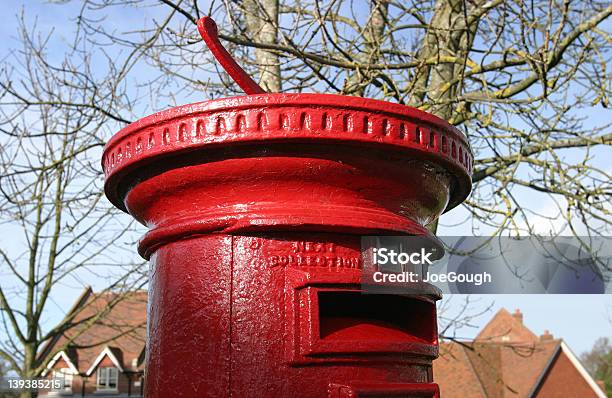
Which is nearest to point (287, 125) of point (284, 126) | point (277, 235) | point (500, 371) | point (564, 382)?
point (284, 126)

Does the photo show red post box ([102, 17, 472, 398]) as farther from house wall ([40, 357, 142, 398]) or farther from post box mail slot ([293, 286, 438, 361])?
house wall ([40, 357, 142, 398])

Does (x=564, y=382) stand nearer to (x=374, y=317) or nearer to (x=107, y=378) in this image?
(x=107, y=378)

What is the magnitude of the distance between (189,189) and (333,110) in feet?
0.92

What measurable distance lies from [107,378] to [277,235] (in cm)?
1677

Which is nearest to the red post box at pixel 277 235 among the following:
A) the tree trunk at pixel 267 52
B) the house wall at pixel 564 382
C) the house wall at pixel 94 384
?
the tree trunk at pixel 267 52

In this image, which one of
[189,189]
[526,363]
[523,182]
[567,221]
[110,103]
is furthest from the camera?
[526,363]

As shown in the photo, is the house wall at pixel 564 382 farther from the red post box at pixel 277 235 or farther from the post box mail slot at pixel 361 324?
the red post box at pixel 277 235

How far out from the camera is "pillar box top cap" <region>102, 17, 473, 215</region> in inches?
38.6

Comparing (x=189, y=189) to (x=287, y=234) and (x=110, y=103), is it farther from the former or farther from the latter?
(x=110, y=103)

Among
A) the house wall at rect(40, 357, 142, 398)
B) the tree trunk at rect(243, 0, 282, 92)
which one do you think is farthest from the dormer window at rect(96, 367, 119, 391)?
the tree trunk at rect(243, 0, 282, 92)

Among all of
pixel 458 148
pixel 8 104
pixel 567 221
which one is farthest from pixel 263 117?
pixel 8 104

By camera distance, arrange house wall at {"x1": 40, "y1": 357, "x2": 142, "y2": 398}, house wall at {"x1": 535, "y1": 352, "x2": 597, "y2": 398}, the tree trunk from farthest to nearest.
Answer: house wall at {"x1": 535, "y1": 352, "x2": 597, "y2": 398}, house wall at {"x1": 40, "y1": 357, "x2": 142, "y2": 398}, the tree trunk

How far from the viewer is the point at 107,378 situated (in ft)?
53.7

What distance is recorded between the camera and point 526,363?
1745cm
